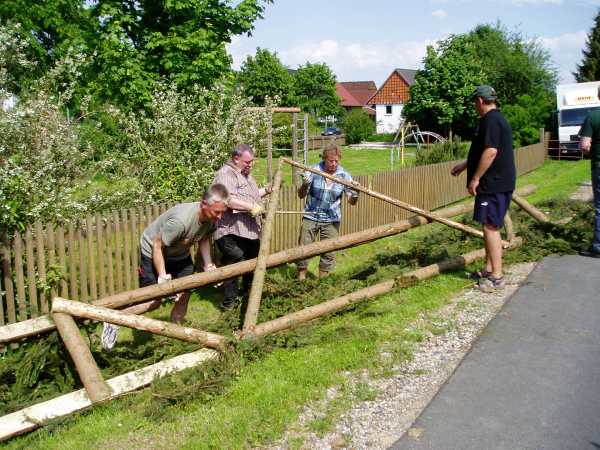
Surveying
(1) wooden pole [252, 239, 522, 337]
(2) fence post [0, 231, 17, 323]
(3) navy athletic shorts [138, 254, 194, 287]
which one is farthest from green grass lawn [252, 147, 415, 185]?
(2) fence post [0, 231, 17, 323]

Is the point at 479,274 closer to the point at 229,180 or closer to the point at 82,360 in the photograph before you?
the point at 229,180

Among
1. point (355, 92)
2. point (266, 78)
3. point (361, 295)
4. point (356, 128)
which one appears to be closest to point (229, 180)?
point (361, 295)

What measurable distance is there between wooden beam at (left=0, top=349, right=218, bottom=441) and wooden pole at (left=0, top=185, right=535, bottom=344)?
2.32 ft

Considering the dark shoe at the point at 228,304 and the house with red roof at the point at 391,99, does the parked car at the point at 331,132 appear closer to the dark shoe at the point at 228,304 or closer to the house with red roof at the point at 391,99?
the house with red roof at the point at 391,99

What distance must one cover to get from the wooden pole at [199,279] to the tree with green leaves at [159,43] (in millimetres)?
5786

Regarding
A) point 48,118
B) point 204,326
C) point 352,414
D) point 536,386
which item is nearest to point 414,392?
point 352,414

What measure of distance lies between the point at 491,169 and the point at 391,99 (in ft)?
214

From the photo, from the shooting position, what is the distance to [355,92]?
93.6m

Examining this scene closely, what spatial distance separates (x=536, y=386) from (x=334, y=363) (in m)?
1.59

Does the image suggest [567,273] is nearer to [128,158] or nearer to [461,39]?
[128,158]

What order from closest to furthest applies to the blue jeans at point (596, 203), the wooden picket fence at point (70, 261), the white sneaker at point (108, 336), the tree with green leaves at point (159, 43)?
the white sneaker at point (108, 336)
the wooden picket fence at point (70, 261)
the blue jeans at point (596, 203)
the tree with green leaves at point (159, 43)

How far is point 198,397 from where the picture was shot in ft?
15.1

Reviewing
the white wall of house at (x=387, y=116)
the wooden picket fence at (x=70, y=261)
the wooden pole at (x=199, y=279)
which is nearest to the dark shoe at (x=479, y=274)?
the wooden pole at (x=199, y=279)

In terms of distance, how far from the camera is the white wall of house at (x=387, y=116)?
68.4 metres
